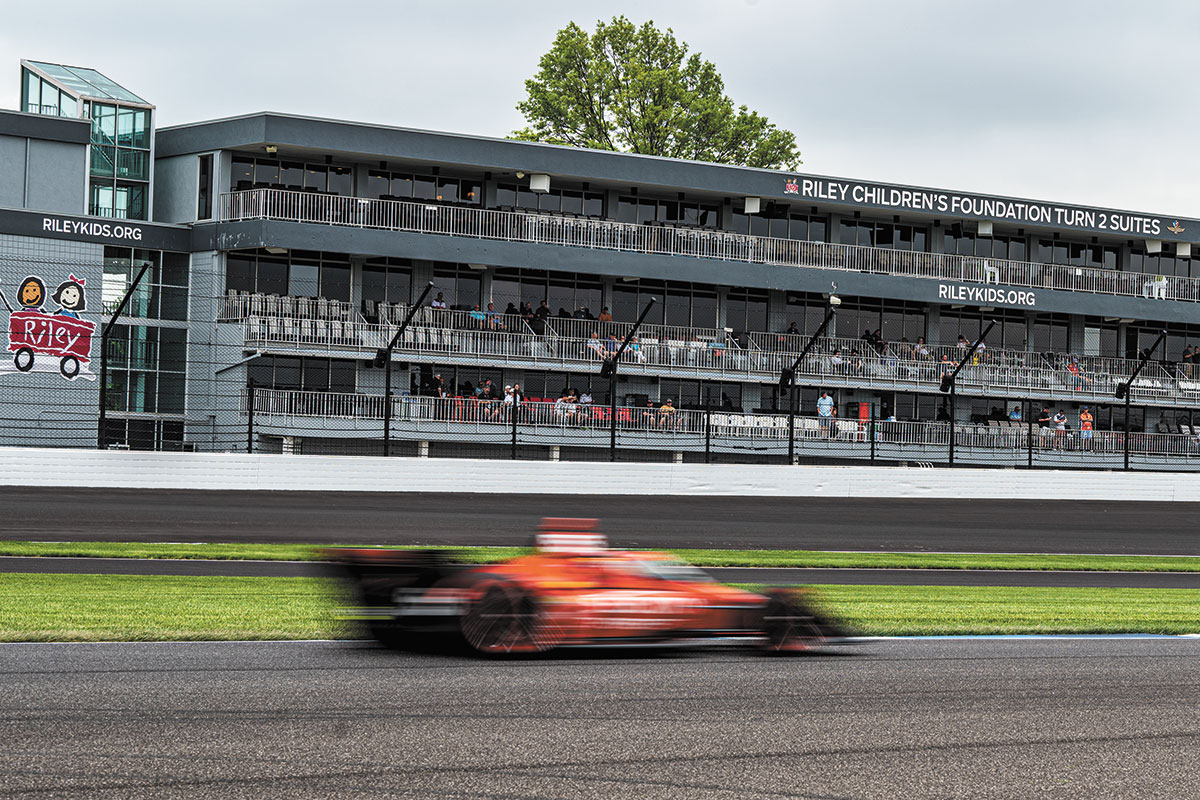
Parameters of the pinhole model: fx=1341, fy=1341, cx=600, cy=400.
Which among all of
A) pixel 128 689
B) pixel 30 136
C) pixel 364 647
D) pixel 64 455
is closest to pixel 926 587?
pixel 364 647

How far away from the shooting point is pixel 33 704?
684 cm

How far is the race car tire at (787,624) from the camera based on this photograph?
30.9 feet

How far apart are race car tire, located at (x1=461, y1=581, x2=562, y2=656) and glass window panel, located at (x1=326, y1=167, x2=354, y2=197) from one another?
29.9 m

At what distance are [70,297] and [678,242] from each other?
56.8ft

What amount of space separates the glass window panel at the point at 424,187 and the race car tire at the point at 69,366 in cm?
1178

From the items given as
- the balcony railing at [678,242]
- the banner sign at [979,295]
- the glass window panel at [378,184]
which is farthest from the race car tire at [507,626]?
the banner sign at [979,295]

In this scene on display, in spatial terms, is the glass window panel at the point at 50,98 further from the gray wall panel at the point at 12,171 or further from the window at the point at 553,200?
the window at the point at 553,200

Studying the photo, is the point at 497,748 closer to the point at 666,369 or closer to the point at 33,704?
the point at 33,704

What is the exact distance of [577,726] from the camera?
666cm

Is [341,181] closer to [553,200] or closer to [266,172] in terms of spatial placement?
[266,172]

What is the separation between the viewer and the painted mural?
1133 inches

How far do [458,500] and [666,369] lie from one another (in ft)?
48.1

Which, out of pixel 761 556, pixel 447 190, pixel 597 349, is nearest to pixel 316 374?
pixel 447 190

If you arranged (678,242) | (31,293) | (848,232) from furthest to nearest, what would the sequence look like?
1. (848,232)
2. (678,242)
3. (31,293)
